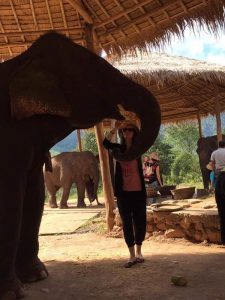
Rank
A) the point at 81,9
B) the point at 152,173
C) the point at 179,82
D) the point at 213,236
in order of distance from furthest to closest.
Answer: the point at 179,82 < the point at 152,173 < the point at 81,9 < the point at 213,236

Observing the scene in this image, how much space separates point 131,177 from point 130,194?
184 millimetres

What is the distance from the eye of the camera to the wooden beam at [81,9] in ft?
21.4

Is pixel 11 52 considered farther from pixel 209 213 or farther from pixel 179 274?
pixel 179 274

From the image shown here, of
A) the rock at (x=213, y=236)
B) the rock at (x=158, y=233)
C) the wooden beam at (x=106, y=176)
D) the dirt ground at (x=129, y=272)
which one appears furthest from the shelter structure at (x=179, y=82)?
the rock at (x=213, y=236)

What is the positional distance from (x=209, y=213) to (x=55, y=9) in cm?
405

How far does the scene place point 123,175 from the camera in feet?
15.8

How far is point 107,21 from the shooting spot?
681 centimetres

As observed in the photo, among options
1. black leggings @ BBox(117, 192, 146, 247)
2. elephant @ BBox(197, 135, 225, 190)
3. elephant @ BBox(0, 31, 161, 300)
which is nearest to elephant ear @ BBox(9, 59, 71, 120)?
elephant @ BBox(0, 31, 161, 300)

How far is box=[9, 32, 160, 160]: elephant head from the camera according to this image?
3.66 meters

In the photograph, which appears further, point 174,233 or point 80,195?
point 80,195

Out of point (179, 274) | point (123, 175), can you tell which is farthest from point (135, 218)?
point (179, 274)

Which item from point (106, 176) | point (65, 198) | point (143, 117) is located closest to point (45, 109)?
point (143, 117)

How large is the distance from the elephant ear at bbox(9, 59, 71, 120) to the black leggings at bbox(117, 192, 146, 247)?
1446 millimetres

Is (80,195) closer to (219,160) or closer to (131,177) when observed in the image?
(219,160)
